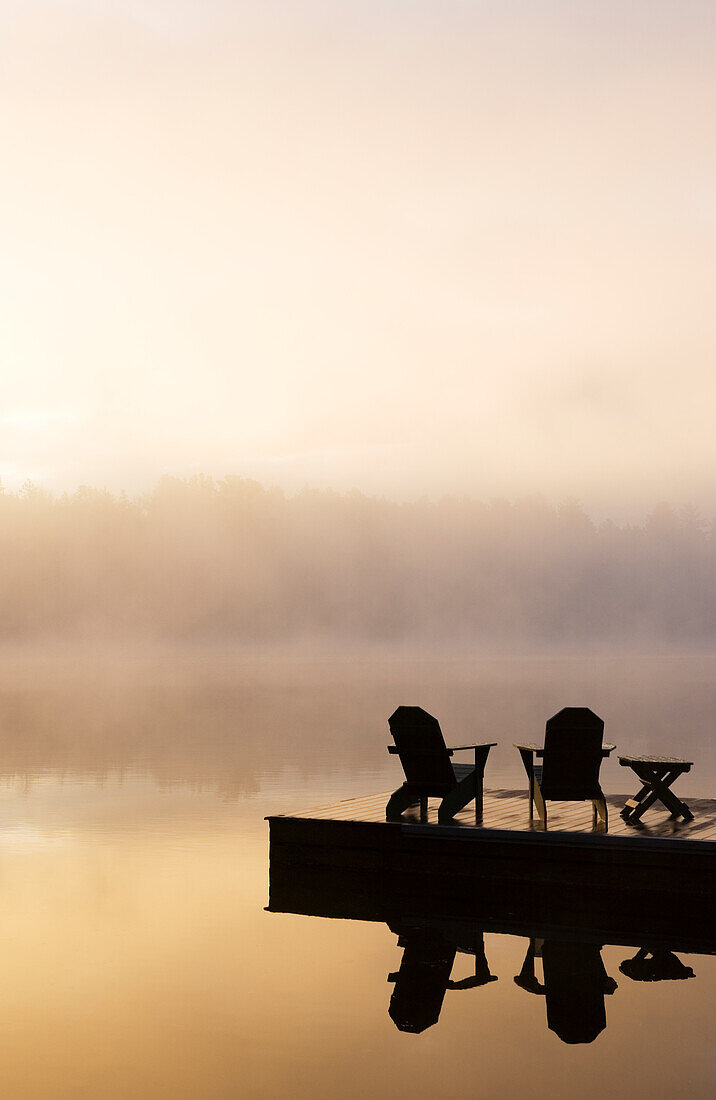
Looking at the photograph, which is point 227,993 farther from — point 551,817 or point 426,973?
point 551,817

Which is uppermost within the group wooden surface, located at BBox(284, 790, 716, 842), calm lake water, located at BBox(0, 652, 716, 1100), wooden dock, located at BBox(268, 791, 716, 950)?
wooden surface, located at BBox(284, 790, 716, 842)

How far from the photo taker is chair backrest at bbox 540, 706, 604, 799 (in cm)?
1038

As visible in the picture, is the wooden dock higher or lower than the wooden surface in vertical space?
lower

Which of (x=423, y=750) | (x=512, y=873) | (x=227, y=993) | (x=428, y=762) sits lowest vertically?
(x=227, y=993)

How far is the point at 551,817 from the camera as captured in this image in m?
11.6

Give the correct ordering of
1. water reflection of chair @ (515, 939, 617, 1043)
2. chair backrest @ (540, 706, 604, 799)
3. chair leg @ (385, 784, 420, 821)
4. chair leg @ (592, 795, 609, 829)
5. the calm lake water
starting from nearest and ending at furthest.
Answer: the calm lake water, water reflection of chair @ (515, 939, 617, 1043), chair backrest @ (540, 706, 604, 799), chair leg @ (592, 795, 609, 829), chair leg @ (385, 784, 420, 821)

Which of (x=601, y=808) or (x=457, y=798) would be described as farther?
(x=457, y=798)

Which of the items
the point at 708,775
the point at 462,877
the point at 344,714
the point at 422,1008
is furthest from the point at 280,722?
the point at 422,1008

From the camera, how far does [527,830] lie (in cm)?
1059

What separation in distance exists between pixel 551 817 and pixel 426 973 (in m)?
3.68

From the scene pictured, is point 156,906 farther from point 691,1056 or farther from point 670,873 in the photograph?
point 691,1056

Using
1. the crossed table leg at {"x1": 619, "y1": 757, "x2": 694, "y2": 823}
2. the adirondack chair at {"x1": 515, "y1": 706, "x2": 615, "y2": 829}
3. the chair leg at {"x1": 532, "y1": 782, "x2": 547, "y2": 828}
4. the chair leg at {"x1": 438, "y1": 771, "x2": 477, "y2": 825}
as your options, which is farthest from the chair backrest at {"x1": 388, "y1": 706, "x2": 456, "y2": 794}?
the crossed table leg at {"x1": 619, "y1": 757, "x2": 694, "y2": 823}

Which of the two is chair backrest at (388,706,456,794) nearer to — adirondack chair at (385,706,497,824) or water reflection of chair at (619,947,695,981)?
adirondack chair at (385,706,497,824)

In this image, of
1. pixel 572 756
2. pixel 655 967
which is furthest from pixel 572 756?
pixel 655 967
